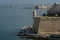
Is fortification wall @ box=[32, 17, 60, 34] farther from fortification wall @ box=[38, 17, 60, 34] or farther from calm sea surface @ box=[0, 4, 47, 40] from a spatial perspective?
calm sea surface @ box=[0, 4, 47, 40]

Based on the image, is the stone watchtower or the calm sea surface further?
the calm sea surface

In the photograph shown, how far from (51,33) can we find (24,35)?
2394 mm

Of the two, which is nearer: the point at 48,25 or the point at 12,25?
the point at 48,25

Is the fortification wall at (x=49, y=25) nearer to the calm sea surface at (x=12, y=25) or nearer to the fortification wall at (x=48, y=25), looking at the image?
the fortification wall at (x=48, y=25)

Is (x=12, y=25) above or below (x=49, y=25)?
below

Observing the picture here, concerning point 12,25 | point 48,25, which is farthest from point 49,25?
point 12,25

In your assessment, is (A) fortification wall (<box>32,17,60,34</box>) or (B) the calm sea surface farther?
(B) the calm sea surface

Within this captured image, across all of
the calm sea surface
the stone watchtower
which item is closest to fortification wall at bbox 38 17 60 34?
the stone watchtower

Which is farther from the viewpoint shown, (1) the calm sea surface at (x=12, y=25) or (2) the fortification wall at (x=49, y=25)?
(1) the calm sea surface at (x=12, y=25)

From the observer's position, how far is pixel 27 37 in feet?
89.5

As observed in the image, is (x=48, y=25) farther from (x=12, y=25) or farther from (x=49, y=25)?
(x=12, y=25)

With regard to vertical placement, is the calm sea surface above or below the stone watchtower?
below

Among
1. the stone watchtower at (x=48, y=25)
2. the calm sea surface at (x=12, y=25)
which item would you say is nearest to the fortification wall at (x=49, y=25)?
the stone watchtower at (x=48, y=25)

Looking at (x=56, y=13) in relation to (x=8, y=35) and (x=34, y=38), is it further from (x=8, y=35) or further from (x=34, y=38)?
(x=8, y=35)
